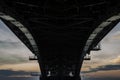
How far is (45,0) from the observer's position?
3125 centimetres

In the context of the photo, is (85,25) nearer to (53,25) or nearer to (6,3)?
(53,25)

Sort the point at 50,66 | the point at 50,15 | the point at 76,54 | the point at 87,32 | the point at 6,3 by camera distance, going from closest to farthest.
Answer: the point at 6,3
the point at 50,15
the point at 87,32
the point at 76,54
the point at 50,66

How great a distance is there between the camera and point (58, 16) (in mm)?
34781

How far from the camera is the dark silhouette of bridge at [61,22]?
31.7 metres

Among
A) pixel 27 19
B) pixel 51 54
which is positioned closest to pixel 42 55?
pixel 51 54

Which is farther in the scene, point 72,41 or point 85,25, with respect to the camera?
point 72,41

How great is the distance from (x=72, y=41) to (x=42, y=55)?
8.29 meters

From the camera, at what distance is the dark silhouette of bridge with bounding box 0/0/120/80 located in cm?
3166

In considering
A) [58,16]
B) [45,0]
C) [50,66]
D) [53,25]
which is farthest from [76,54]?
[45,0]

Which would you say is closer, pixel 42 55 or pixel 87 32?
pixel 87 32

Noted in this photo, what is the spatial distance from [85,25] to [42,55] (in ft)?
60.0

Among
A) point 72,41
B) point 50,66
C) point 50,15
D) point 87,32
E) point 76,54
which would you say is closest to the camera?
point 50,15

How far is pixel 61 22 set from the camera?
38.5 metres

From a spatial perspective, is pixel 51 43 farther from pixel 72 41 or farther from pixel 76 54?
pixel 76 54
